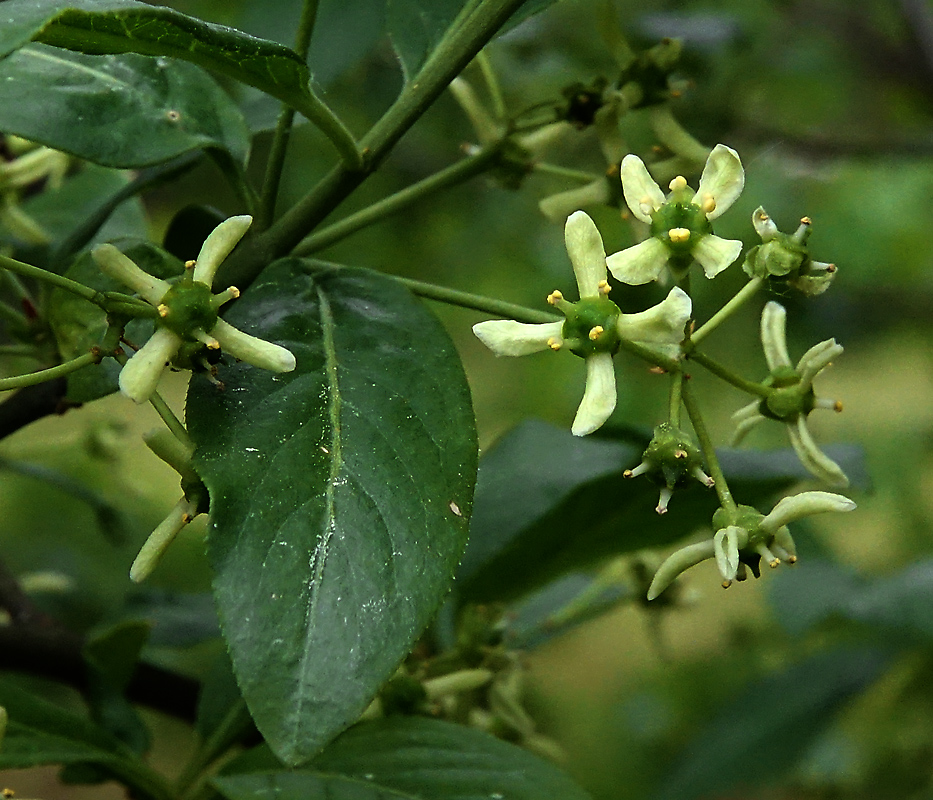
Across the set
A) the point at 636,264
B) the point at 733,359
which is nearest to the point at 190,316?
the point at 636,264

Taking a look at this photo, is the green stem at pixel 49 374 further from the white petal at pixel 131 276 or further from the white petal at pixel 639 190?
the white petal at pixel 639 190

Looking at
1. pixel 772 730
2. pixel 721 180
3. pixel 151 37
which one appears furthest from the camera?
pixel 772 730

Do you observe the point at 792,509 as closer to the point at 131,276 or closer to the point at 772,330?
the point at 772,330

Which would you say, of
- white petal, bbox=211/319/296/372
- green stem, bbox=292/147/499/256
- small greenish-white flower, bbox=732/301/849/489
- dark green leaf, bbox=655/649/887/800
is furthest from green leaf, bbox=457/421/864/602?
dark green leaf, bbox=655/649/887/800

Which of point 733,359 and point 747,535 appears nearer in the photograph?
point 747,535

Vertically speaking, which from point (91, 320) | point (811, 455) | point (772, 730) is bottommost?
point (772, 730)

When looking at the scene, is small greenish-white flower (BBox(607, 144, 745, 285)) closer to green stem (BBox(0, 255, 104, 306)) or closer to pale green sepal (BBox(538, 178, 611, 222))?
pale green sepal (BBox(538, 178, 611, 222))
